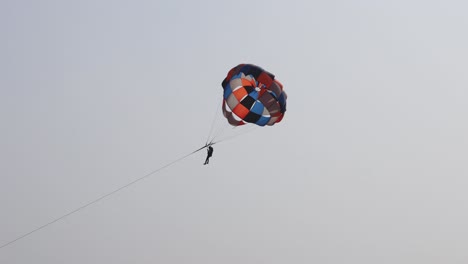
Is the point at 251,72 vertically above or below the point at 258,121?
above

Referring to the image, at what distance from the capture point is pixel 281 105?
98.6 ft

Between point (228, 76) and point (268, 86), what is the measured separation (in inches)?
92.0

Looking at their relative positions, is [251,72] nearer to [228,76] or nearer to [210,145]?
[228,76]

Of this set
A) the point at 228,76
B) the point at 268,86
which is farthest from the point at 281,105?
the point at 228,76

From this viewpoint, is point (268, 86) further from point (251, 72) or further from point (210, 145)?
point (210, 145)

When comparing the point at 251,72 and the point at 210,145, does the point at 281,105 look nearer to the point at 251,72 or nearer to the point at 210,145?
the point at 251,72

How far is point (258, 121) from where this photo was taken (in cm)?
3053

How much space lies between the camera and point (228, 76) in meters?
30.7

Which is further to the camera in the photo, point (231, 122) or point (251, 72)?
point (231, 122)

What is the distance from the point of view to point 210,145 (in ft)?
95.6

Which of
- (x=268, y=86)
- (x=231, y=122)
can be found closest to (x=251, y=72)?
(x=268, y=86)

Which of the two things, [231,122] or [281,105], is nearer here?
[281,105]

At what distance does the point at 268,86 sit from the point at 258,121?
200 centimetres

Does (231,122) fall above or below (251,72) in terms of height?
below
